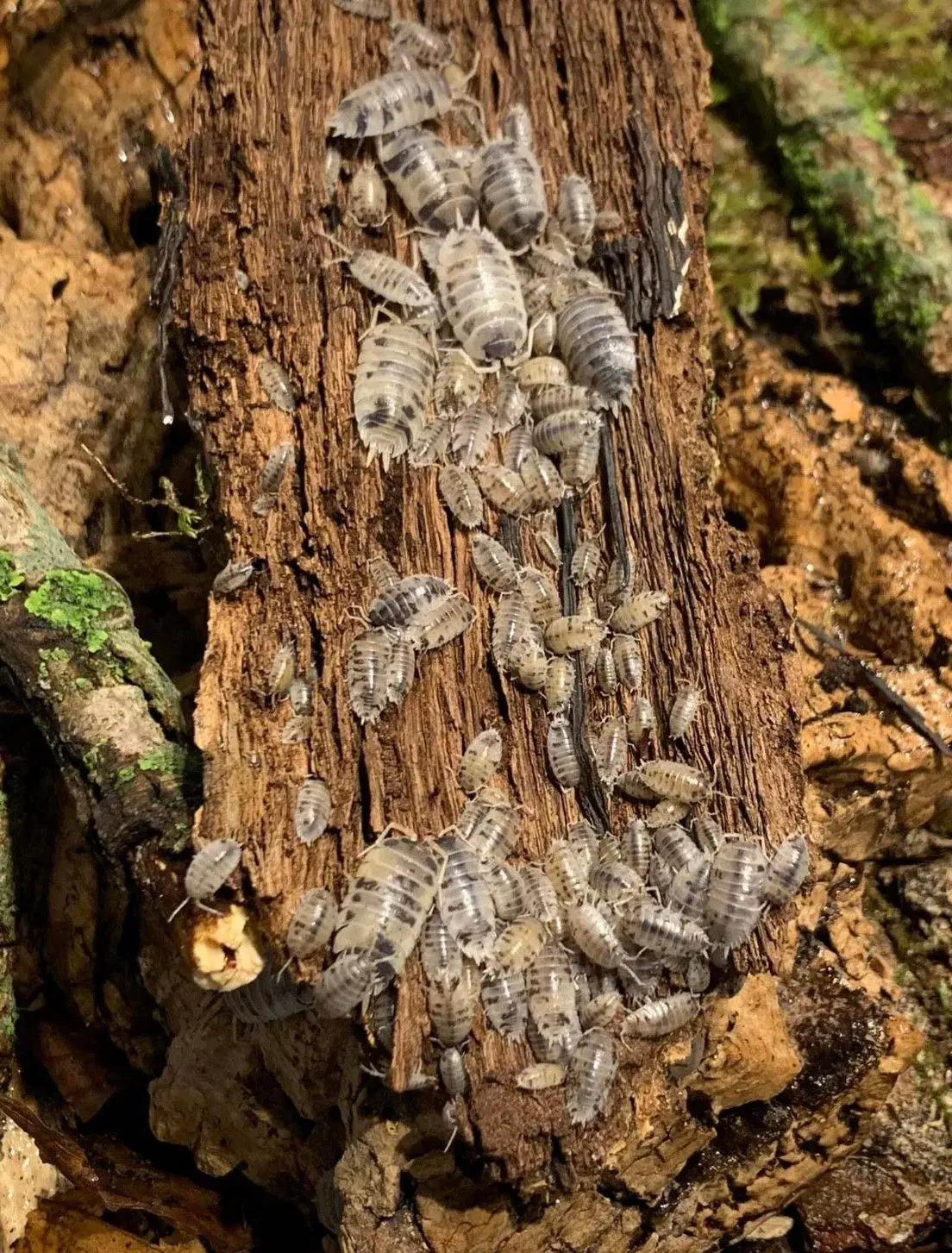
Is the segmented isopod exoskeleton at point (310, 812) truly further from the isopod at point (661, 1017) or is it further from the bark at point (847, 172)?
the bark at point (847, 172)

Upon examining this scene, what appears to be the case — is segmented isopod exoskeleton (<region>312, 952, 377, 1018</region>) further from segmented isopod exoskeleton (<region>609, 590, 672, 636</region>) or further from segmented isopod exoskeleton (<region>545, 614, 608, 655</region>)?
segmented isopod exoskeleton (<region>609, 590, 672, 636</region>)

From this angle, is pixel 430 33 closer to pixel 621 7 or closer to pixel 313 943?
pixel 621 7

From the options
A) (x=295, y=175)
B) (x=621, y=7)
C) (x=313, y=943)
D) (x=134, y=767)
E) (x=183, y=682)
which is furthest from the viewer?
(x=621, y=7)

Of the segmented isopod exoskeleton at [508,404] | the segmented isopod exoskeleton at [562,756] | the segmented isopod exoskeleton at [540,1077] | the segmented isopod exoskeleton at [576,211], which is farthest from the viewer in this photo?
the segmented isopod exoskeleton at [576,211]

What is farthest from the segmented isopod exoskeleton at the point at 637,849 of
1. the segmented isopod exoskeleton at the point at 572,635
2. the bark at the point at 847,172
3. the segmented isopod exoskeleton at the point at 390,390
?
the bark at the point at 847,172

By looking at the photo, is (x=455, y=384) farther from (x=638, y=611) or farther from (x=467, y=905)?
(x=467, y=905)

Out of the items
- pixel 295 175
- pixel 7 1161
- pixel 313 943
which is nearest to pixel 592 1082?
pixel 313 943

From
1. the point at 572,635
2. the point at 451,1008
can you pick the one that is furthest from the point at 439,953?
the point at 572,635

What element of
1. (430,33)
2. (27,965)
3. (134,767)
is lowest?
(27,965)
